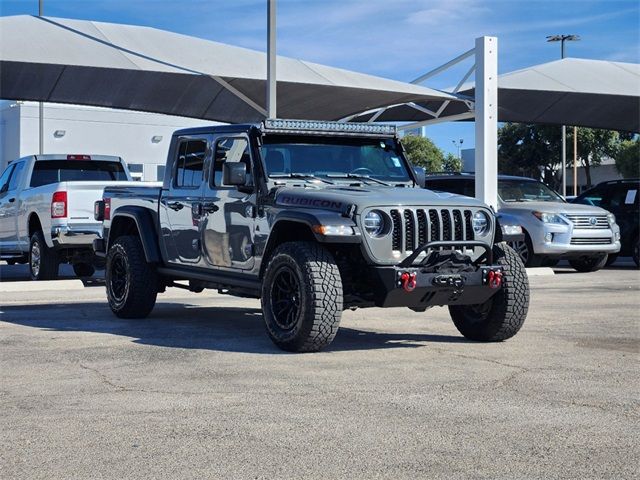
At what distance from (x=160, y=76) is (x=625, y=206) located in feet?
31.4

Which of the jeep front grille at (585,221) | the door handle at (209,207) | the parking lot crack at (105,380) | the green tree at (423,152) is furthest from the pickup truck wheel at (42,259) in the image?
the green tree at (423,152)

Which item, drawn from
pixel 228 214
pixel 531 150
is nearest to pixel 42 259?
pixel 228 214

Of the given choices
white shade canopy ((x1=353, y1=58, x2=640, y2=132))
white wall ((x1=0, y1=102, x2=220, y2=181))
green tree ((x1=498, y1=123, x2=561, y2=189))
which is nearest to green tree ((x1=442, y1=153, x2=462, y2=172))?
green tree ((x1=498, y1=123, x2=561, y2=189))

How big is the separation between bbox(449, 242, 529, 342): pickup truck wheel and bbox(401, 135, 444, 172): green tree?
88149 mm

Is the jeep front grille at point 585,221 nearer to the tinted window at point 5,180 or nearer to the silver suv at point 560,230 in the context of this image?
the silver suv at point 560,230

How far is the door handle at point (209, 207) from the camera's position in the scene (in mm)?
9727

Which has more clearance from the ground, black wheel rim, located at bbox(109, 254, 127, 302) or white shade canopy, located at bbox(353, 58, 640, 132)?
white shade canopy, located at bbox(353, 58, 640, 132)

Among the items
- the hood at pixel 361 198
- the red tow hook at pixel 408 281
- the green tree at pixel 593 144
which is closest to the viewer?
the red tow hook at pixel 408 281

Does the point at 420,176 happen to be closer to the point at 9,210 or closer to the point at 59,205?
the point at 59,205

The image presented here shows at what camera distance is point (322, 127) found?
31.7 feet

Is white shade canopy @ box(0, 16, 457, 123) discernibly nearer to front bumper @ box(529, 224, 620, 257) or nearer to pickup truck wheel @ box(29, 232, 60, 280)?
pickup truck wheel @ box(29, 232, 60, 280)

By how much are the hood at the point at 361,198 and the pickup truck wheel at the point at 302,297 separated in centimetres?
36

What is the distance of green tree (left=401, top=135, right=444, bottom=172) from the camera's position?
97938 mm

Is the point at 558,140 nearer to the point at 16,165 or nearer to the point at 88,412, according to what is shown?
the point at 16,165
